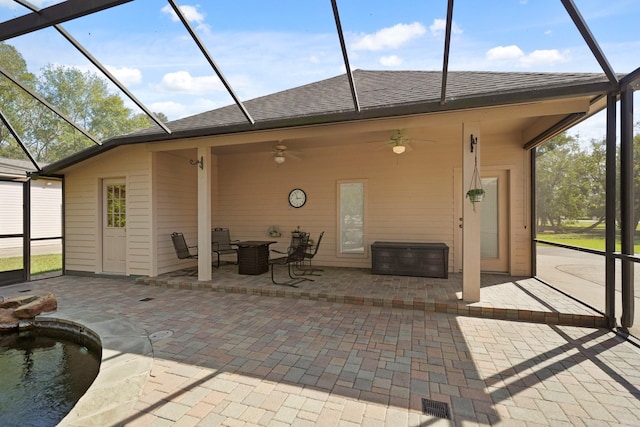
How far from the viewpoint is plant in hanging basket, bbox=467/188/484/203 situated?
3877 mm

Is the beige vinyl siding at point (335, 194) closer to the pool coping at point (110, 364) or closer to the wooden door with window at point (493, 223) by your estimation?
the wooden door with window at point (493, 223)

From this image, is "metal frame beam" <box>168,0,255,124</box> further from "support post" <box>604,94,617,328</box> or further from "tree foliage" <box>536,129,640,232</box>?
"tree foliage" <box>536,129,640,232</box>

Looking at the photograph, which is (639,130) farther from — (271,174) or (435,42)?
(271,174)

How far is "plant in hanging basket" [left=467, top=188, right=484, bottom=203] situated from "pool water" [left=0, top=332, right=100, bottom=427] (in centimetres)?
469

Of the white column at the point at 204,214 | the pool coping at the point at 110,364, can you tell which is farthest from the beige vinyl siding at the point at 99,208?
the pool coping at the point at 110,364

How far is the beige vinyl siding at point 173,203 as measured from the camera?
19.8 ft

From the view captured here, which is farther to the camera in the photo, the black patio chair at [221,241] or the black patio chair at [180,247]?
the black patio chair at [221,241]

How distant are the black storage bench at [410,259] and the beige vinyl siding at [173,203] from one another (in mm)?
4279

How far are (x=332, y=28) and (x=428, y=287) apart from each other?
413 centimetres

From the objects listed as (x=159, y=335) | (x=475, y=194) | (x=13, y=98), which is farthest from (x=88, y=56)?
(x=13, y=98)

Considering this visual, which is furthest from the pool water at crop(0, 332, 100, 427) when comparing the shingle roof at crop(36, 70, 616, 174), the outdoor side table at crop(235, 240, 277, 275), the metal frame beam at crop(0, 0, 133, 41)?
the metal frame beam at crop(0, 0, 133, 41)

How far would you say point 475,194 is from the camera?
12.8 feet

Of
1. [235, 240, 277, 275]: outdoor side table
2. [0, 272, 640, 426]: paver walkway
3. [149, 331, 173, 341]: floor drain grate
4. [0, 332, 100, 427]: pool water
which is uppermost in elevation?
[235, 240, 277, 275]: outdoor side table

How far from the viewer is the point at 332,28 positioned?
3.88 m
